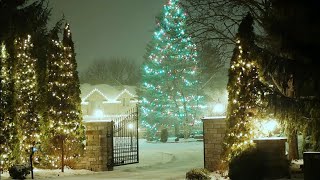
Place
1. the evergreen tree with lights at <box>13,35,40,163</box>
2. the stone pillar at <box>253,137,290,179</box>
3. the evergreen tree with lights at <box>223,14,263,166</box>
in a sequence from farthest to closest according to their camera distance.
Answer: the evergreen tree with lights at <box>13,35,40,163</box> < the evergreen tree with lights at <box>223,14,263,166</box> < the stone pillar at <box>253,137,290,179</box>

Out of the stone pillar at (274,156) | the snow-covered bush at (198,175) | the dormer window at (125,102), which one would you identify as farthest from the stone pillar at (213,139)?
the dormer window at (125,102)

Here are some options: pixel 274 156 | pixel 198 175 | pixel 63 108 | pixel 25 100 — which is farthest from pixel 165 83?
pixel 274 156

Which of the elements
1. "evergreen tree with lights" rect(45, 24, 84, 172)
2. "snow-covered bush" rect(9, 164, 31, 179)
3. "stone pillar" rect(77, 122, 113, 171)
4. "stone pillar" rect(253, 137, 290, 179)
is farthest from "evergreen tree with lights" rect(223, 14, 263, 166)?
"snow-covered bush" rect(9, 164, 31, 179)

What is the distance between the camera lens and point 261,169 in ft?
43.6

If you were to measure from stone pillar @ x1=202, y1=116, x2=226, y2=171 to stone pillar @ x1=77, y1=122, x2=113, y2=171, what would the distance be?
378 centimetres

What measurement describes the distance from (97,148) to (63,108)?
1943 mm

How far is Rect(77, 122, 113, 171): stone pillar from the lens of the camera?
58.4ft

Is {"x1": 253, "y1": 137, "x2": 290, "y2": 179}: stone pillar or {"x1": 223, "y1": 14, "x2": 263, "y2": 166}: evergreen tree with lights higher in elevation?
{"x1": 223, "y1": 14, "x2": 263, "y2": 166}: evergreen tree with lights

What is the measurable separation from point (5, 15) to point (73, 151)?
5390mm

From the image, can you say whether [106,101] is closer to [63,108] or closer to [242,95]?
[63,108]

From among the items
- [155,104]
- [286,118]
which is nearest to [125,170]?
[286,118]

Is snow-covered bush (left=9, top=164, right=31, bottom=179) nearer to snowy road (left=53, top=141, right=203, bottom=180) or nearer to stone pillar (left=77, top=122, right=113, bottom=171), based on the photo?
snowy road (left=53, top=141, right=203, bottom=180)

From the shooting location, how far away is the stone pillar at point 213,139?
16312 millimetres

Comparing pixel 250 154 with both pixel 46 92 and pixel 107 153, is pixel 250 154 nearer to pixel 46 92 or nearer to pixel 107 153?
pixel 107 153
